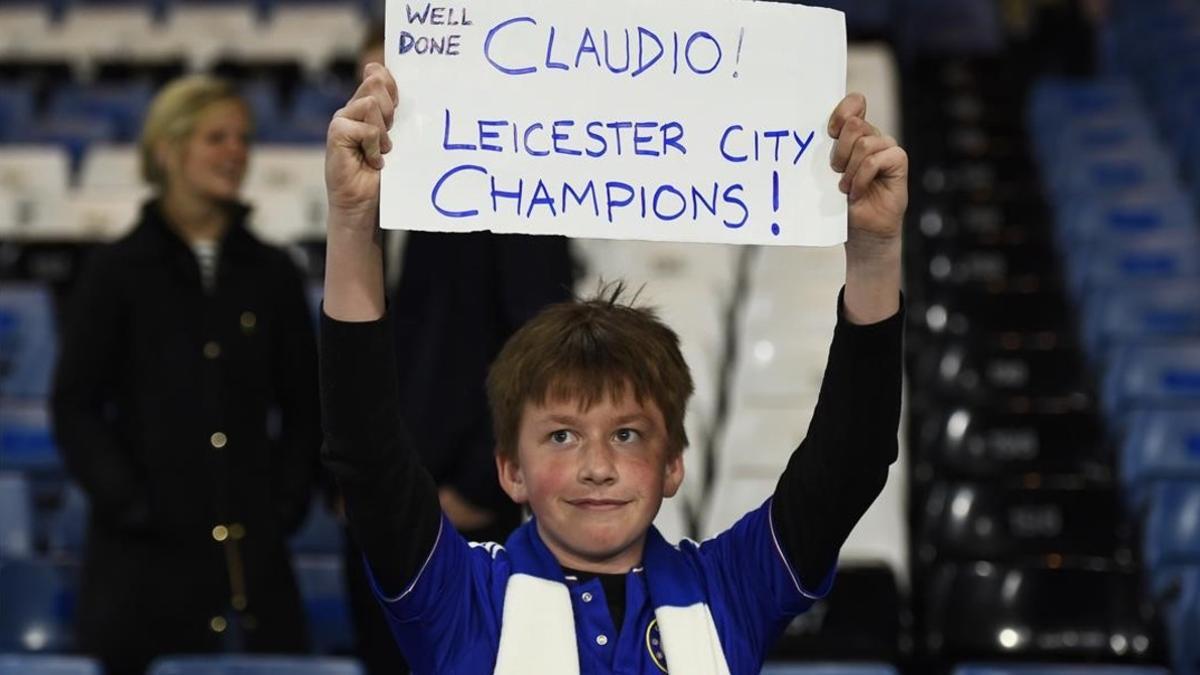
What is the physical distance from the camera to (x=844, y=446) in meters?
2.10

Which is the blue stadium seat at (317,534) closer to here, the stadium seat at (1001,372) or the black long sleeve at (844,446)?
the stadium seat at (1001,372)

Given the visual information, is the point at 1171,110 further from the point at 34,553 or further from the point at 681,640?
the point at 681,640

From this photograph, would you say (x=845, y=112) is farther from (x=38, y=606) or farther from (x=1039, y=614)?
(x=38, y=606)

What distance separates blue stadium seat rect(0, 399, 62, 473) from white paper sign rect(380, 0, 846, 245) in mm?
4087

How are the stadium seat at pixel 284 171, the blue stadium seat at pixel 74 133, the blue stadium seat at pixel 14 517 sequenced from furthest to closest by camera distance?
1. the blue stadium seat at pixel 74 133
2. the stadium seat at pixel 284 171
3. the blue stadium seat at pixel 14 517

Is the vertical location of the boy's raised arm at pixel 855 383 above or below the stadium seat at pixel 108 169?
below

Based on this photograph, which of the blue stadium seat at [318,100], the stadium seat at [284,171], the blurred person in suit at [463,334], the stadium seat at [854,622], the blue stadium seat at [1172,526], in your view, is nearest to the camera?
the blurred person in suit at [463,334]

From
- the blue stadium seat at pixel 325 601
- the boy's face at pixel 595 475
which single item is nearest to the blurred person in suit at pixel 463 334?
the boy's face at pixel 595 475

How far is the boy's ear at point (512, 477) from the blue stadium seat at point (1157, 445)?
3.81 metres

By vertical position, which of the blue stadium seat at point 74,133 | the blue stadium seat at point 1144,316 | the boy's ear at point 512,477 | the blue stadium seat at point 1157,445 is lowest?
the blue stadium seat at point 1157,445

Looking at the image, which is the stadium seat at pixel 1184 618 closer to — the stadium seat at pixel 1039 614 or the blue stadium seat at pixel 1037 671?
the stadium seat at pixel 1039 614

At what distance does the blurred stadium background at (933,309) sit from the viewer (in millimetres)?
4457

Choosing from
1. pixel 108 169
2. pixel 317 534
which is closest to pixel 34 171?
pixel 108 169

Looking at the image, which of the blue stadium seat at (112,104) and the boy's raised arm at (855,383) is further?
the blue stadium seat at (112,104)
